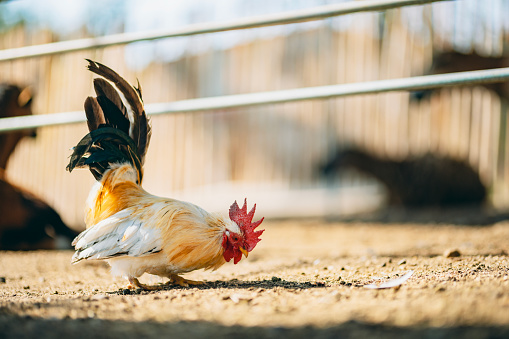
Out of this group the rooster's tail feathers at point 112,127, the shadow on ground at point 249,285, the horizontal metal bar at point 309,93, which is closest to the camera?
the shadow on ground at point 249,285

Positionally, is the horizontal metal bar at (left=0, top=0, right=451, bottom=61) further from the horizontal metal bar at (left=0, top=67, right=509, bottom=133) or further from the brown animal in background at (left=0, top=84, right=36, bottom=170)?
the brown animal in background at (left=0, top=84, right=36, bottom=170)

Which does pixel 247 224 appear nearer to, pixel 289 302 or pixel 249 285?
pixel 249 285

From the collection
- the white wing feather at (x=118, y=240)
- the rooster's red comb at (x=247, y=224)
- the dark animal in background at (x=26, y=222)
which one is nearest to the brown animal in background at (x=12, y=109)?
the dark animal in background at (x=26, y=222)

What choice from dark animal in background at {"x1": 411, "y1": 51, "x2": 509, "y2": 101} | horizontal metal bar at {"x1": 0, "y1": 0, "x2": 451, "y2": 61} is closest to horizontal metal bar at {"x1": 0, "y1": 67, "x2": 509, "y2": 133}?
horizontal metal bar at {"x1": 0, "y1": 0, "x2": 451, "y2": 61}

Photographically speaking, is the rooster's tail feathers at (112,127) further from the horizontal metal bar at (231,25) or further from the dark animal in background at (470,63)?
the dark animal in background at (470,63)

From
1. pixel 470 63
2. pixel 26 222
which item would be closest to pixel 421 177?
pixel 470 63

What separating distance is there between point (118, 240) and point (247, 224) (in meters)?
0.65

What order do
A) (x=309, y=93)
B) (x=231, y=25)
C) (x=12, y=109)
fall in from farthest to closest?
(x=12, y=109), (x=231, y=25), (x=309, y=93)

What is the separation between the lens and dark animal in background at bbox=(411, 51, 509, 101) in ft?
22.5

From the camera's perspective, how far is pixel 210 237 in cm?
250

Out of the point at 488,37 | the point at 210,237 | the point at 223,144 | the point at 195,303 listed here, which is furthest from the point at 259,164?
the point at 195,303

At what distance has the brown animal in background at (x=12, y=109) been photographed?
5558mm

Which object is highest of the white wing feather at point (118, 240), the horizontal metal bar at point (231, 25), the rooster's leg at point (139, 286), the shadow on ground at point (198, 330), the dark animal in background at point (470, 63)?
the dark animal in background at point (470, 63)

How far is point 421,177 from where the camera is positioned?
803cm
